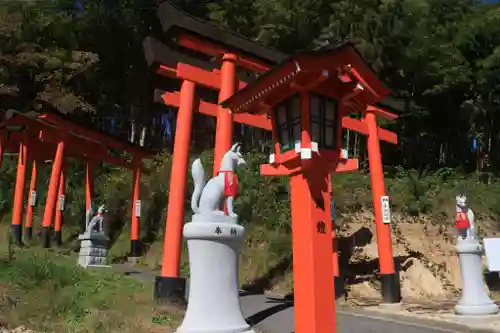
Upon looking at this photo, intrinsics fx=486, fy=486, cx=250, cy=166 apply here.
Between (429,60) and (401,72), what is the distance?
1.21 metres

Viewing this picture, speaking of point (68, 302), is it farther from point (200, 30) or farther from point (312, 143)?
point (200, 30)

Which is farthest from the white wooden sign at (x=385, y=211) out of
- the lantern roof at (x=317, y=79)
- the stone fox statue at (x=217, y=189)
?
the stone fox statue at (x=217, y=189)

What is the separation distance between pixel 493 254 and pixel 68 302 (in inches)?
299

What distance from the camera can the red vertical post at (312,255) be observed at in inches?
242

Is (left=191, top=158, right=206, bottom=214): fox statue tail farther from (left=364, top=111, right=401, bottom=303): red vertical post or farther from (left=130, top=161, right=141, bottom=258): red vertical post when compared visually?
(left=130, top=161, right=141, bottom=258): red vertical post

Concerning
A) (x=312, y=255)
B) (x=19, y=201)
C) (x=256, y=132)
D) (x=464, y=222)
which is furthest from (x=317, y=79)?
(x=256, y=132)

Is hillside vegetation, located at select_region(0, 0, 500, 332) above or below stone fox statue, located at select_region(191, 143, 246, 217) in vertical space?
above

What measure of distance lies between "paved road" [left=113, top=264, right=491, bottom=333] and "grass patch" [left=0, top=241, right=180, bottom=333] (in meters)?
1.64

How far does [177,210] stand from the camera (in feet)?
31.5

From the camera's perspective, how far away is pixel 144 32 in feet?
83.5

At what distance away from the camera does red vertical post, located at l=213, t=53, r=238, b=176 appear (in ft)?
30.7

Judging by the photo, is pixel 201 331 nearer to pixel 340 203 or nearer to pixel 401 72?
pixel 340 203

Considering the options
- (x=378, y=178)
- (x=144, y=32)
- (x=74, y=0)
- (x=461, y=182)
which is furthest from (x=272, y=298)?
(x=74, y=0)

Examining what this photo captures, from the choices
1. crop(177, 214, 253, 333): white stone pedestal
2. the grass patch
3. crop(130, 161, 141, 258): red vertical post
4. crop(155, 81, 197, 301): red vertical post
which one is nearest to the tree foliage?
crop(130, 161, 141, 258): red vertical post
